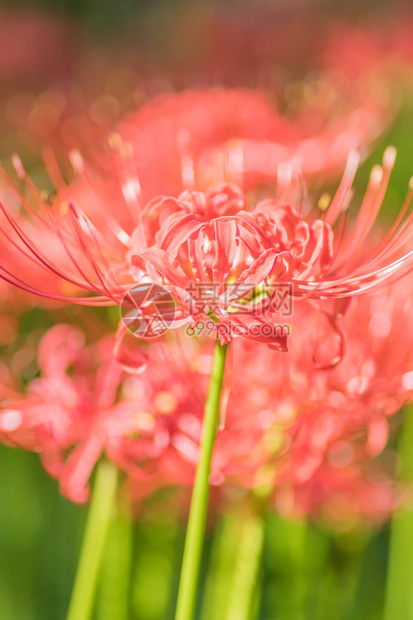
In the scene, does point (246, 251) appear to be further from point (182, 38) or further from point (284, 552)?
point (182, 38)

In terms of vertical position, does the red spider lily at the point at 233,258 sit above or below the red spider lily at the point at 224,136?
below

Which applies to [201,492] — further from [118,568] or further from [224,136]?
[224,136]

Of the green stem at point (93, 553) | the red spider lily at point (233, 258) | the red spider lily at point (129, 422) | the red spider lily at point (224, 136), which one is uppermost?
the red spider lily at point (224, 136)

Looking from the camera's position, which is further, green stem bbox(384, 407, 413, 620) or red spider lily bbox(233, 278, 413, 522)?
green stem bbox(384, 407, 413, 620)

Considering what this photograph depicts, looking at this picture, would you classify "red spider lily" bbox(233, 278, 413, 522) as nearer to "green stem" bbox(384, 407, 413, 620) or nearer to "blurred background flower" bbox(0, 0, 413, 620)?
"blurred background flower" bbox(0, 0, 413, 620)

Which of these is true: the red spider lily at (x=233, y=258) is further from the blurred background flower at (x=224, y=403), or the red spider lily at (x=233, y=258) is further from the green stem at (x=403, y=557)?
the green stem at (x=403, y=557)

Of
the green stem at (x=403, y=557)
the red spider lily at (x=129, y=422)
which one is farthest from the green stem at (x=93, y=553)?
the green stem at (x=403, y=557)

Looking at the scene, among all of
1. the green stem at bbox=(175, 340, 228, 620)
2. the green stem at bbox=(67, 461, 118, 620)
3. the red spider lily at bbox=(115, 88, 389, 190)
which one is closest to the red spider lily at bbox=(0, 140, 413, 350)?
the green stem at bbox=(175, 340, 228, 620)
